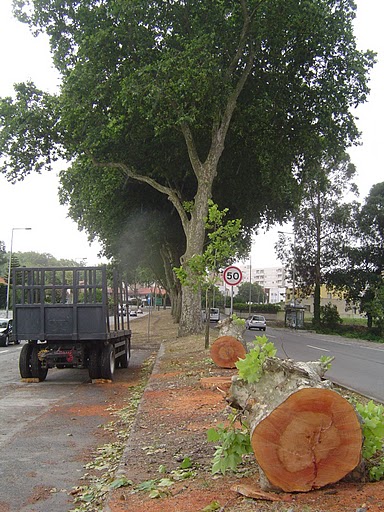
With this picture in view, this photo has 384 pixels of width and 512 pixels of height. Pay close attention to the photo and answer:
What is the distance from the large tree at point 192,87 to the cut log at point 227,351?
9.54 metres

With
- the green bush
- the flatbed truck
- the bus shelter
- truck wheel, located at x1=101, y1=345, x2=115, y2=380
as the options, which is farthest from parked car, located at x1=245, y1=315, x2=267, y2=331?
the flatbed truck

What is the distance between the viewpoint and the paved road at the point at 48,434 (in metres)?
5.63

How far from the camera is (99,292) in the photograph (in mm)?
13141

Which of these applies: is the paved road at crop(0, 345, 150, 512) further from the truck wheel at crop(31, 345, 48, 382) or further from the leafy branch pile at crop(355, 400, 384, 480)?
the leafy branch pile at crop(355, 400, 384, 480)

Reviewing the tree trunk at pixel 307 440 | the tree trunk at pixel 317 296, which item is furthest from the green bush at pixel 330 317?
the tree trunk at pixel 307 440

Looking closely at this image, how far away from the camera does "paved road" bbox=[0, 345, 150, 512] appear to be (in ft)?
18.5

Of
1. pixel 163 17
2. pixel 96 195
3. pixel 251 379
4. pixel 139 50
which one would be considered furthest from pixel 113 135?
pixel 251 379

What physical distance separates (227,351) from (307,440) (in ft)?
29.0

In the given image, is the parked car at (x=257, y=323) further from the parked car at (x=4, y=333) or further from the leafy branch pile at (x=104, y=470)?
the leafy branch pile at (x=104, y=470)

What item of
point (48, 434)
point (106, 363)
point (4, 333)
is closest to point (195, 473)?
point (48, 434)

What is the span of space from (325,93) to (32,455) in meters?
20.4

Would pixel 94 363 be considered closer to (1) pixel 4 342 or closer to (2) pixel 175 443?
(2) pixel 175 443

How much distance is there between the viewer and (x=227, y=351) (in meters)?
13.0

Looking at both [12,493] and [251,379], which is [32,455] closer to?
[12,493]
